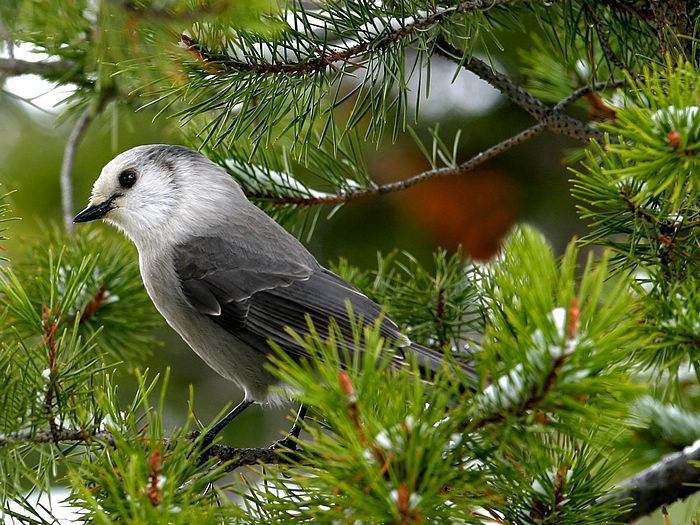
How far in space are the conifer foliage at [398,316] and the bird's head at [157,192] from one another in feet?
0.52

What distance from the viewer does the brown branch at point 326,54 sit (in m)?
1.99

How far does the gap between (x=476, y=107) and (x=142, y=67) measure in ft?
9.07

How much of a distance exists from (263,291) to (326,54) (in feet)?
3.17

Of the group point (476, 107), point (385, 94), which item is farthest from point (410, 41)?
point (476, 107)

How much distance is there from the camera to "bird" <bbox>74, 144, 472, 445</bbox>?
8.68 ft

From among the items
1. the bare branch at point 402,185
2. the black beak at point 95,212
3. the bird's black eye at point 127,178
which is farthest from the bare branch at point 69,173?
the bare branch at point 402,185

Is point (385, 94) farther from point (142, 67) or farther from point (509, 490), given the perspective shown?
point (509, 490)

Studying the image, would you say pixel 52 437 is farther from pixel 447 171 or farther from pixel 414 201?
pixel 414 201

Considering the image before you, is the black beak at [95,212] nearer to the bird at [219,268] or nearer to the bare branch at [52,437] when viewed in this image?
the bird at [219,268]

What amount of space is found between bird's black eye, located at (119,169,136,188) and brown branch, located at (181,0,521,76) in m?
1.16

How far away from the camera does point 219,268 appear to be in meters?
2.86

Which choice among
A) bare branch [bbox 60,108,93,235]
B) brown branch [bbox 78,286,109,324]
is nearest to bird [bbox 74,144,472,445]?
Answer: bare branch [bbox 60,108,93,235]

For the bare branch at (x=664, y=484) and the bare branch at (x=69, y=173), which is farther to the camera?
the bare branch at (x=69, y=173)

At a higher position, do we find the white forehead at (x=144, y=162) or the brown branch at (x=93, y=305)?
the white forehead at (x=144, y=162)
